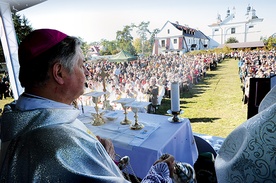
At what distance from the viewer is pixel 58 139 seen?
1.72ft

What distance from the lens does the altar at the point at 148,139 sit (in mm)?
1240

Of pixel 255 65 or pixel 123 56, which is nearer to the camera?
pixel 255 65

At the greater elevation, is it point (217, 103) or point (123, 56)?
point (123, 56)

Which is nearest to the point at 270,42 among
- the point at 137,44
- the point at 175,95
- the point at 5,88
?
the point at 175,95

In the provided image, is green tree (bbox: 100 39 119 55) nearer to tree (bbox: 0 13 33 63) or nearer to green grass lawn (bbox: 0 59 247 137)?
green grass lawn (bbox: 0 59 247 137)

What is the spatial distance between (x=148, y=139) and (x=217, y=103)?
2792 mm

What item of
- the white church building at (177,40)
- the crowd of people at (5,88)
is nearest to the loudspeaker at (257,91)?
the white church building at (177,40)

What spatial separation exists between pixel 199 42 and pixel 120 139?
Answer: 262 centimetres

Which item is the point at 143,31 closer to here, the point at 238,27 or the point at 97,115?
the point at 238,27

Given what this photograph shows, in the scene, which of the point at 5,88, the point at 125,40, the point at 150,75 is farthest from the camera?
the point at 150,75

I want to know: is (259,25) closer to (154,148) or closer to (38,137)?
(154,148)

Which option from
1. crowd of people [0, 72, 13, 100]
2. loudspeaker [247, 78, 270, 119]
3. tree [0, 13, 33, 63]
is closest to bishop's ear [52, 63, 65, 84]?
loudspeaker [247, 78, 270, 119]

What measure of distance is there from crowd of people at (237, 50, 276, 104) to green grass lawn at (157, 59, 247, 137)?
0.12 m

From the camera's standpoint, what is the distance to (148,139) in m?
1.34
